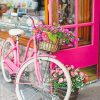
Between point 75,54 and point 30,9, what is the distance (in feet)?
3.66

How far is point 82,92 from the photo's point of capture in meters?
5.26

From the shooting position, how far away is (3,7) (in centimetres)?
641

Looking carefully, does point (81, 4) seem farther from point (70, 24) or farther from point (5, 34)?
point (5, 34)

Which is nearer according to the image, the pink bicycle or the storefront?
the pink bicycle

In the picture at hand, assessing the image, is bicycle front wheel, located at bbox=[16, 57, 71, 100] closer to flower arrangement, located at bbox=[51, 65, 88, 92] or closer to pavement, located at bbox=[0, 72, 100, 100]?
flower arrangement, located at bbox=[51, 65, 88, 92]

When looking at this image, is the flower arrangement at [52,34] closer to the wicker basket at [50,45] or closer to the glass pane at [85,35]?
the wicker basket at [50,45]

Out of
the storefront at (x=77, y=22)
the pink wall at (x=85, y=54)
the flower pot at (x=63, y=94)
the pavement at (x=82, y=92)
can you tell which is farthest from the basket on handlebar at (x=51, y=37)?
the pavement at (x=82, y=92)

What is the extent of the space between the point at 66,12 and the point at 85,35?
1.89 feet

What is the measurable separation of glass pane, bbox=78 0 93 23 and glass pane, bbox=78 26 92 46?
0.13 meters

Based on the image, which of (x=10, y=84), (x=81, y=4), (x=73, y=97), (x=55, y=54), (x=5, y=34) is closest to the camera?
(x=73, y=97)

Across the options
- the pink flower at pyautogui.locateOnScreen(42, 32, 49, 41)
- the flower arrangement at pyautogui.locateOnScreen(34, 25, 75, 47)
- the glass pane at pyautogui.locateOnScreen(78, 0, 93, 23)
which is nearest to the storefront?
the glass pane at pyautogui.locateOnScreen(78, 0, 93, 23)

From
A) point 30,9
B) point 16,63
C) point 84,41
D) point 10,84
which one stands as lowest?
point 10,84

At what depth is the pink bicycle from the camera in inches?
180

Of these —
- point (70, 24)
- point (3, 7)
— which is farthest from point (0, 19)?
point (70, 24)
